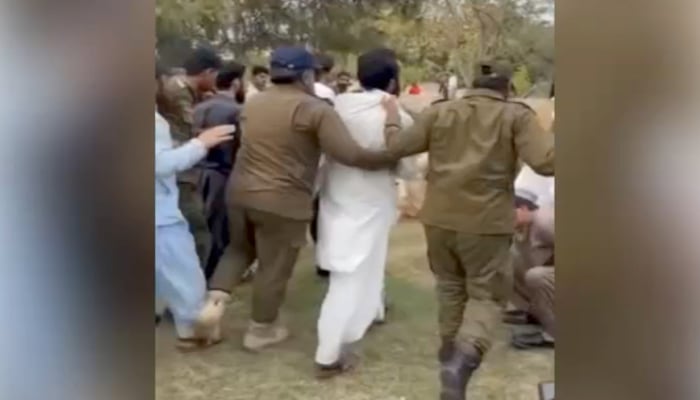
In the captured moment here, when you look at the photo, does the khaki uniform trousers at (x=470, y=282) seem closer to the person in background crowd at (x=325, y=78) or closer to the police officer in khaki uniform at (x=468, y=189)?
the police officer in khaki uniform at (x=468, y=189)

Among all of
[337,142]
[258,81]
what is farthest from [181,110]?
[337,142]

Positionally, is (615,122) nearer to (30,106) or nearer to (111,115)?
(111,115)

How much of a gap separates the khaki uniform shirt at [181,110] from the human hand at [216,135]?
2cm

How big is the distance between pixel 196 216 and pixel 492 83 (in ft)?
1.57

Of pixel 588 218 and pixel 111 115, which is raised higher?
pixel 111 115

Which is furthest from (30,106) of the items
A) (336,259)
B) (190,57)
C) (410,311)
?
(410,311)

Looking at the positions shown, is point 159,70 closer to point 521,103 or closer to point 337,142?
point 337,142

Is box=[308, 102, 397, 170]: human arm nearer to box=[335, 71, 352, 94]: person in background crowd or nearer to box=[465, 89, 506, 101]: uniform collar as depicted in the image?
box=[335, 71, 352, 94]: person in background crowd

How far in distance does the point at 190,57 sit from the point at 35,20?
0.22 metres

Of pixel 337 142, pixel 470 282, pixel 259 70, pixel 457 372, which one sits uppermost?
pixel 259 70

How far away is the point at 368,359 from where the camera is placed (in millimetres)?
1525

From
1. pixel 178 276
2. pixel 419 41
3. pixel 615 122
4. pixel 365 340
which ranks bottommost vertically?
pixel 365 340

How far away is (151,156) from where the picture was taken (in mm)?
1425

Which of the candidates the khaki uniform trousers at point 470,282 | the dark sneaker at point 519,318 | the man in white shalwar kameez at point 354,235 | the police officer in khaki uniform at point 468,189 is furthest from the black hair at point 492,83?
the dark sneaker at point 519,318
